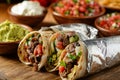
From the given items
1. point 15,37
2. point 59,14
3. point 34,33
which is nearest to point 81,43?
point 34,33

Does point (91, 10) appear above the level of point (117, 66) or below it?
above

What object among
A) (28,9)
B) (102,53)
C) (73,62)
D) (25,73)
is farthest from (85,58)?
(28,9)

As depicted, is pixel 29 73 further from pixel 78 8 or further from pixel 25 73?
pixel 78 8

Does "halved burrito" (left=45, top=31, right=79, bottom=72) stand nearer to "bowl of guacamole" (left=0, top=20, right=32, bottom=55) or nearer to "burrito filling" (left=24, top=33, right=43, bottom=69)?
"burrito filling" (left=24, top=33, right=43, bottom=69)

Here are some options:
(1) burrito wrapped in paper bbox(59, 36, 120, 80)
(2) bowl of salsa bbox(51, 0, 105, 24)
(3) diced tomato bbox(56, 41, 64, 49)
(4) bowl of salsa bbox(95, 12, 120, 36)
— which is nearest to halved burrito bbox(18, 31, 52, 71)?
(3) diced tomato bbox(56, 41, 64, 49)

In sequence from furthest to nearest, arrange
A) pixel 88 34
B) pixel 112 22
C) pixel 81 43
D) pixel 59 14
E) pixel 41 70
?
pixel 59 14 < pixel 112 22 < pixel 88 34 < pixel 41 70 < pixel 81 43

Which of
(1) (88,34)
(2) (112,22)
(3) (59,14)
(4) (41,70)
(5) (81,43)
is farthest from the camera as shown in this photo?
(3) (59,14)

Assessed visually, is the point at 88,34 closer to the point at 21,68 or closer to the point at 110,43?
the point at 110,43
